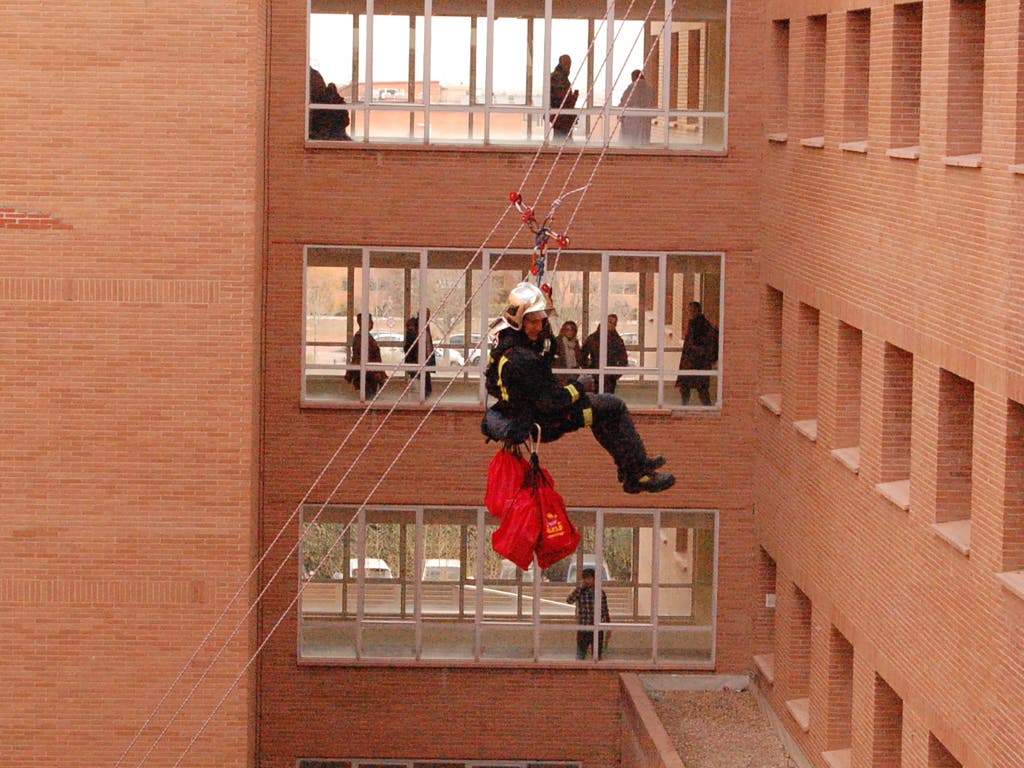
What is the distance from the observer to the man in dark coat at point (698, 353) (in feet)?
78.0

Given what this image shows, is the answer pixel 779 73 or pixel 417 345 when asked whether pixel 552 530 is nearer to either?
pixel 417 345

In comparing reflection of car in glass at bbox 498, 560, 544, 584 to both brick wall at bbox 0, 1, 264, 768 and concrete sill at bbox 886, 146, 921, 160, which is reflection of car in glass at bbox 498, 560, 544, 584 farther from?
concrete sill at bbox 886, 146, 921, 160

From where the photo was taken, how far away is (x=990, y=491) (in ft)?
49.3

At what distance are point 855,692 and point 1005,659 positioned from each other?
465cm

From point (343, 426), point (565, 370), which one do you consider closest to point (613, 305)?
point (565, 370)

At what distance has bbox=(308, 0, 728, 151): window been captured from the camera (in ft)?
76.5

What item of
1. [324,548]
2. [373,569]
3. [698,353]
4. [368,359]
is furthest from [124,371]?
[698,353]

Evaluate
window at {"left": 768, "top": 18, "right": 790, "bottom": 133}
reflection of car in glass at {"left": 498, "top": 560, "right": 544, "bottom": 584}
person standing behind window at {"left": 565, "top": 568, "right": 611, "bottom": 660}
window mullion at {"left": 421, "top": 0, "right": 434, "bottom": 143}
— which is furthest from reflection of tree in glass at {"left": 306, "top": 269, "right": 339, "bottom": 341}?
window at {"left": 768, "top": 18, "right": 790, "bottom": 133}

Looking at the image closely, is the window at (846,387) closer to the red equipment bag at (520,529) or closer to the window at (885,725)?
the window at (885,725)

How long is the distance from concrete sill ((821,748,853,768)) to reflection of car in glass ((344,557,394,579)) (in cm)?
634

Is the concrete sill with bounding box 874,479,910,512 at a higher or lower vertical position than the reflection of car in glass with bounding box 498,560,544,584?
higher

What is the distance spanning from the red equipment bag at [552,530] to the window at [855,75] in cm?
673

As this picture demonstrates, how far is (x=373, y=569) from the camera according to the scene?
24.0 m

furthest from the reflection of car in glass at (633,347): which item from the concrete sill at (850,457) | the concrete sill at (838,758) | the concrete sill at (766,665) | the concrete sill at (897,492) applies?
the concrete sill at (897,492)
